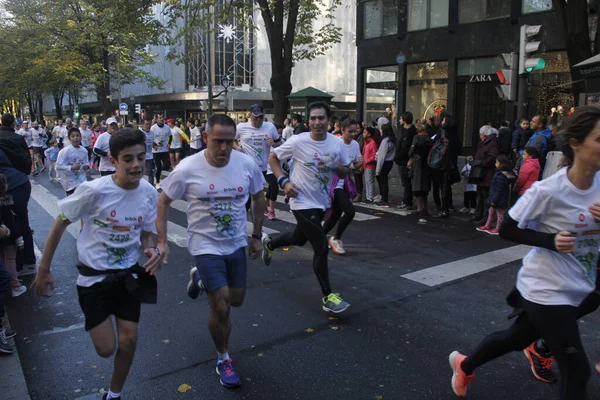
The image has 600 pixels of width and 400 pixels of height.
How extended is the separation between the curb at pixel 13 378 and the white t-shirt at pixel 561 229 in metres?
3.32

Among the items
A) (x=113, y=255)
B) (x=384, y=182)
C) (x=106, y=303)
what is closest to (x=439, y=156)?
(x=384, y=182)

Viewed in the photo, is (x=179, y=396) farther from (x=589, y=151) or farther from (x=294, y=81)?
(x=294, y=81)

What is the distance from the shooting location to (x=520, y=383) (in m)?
3.64

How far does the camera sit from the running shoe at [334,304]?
485 centimetres

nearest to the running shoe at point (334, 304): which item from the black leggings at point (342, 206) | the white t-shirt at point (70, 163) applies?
the black leggings at point (342, 206)

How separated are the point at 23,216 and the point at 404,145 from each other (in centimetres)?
740

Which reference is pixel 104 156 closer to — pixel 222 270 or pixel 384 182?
pixel 384 182

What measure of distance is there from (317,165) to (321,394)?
2.43 metres

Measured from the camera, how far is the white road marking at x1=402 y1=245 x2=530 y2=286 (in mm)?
6105

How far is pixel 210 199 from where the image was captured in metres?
3.64

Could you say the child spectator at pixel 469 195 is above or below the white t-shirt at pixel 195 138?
below

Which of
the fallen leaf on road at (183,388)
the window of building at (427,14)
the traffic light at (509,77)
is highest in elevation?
the window of building at (427,14)

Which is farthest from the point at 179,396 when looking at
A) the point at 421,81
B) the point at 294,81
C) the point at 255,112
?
the point at 294,81

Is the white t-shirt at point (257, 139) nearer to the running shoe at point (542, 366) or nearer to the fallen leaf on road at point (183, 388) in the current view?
the fallen leaf on road at point (183, 388)
